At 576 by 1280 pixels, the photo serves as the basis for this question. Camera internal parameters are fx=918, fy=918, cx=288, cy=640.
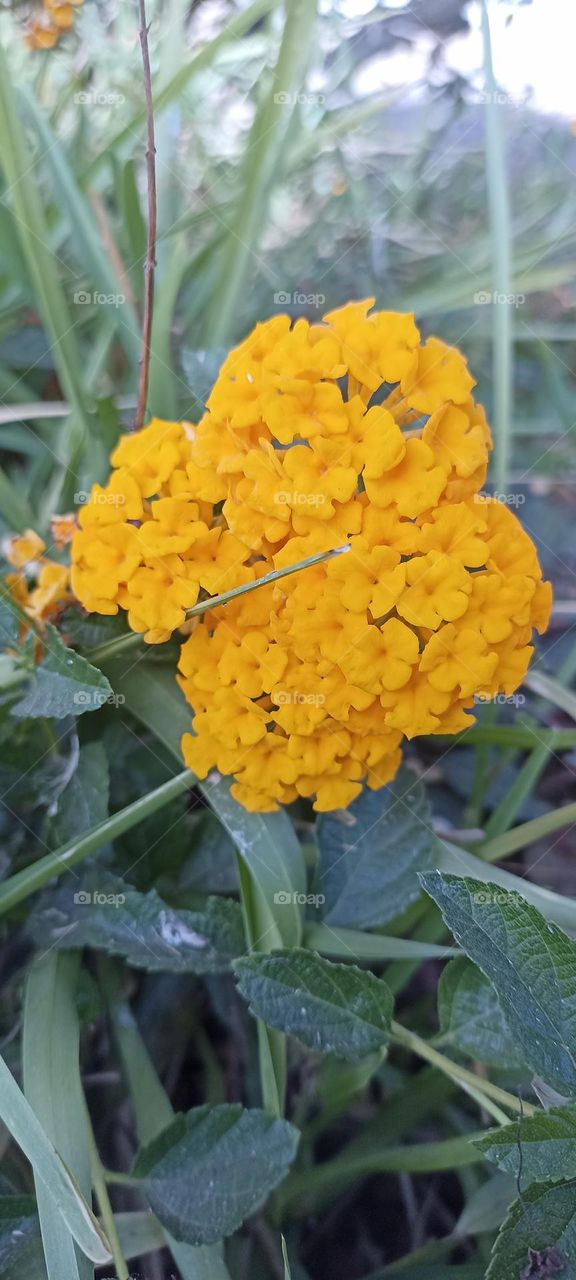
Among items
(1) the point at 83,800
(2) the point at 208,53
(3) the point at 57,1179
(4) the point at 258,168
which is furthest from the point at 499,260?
(3) the point at 57,1179

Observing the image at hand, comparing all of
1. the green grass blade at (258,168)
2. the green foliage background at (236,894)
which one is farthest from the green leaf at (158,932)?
the green grass blade at (258,168)

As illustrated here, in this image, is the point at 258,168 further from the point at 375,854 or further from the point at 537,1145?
the point at 537,1145

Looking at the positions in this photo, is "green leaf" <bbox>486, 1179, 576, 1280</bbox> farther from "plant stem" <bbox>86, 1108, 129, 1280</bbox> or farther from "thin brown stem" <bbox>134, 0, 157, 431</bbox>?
"thin brown stem" <bbox>134, 0, 157, 431</bbox>

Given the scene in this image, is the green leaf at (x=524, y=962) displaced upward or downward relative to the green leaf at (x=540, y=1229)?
upward

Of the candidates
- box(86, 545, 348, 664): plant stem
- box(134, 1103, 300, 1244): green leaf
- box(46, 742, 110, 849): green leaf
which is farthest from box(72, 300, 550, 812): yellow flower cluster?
box(134, 1103, 300, 1244): green leaf

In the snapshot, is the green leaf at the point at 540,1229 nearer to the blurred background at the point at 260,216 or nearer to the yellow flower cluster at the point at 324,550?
the yellow flower cluster at the point at 324,550

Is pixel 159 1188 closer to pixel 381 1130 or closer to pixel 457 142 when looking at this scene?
pixel 381 1130
